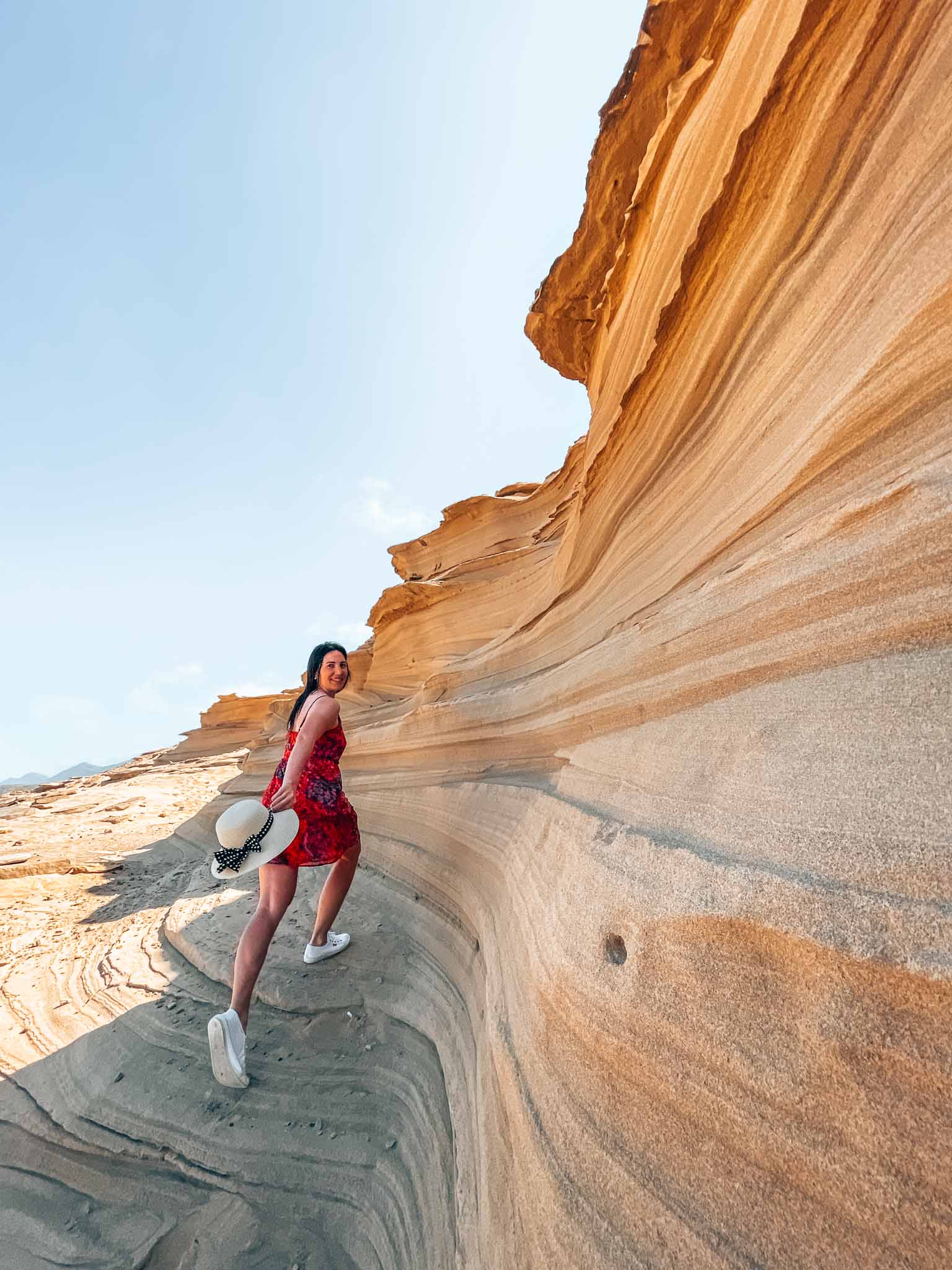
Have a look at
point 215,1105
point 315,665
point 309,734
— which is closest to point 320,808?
point 309,734

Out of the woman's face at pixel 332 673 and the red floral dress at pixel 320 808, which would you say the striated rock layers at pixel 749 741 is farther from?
the woman's face at pixel 332 673

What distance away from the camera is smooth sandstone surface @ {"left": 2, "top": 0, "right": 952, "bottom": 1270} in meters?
0.97

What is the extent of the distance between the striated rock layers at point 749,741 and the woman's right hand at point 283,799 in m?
1.26

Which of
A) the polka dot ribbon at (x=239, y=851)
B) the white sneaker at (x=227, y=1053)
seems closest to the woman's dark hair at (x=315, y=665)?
the polka dot ribbon at (x=239, y=851)

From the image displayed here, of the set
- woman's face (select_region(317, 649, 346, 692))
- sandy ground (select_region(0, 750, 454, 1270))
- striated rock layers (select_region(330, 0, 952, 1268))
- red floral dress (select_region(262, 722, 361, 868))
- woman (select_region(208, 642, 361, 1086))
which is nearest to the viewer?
striated rock layers (select_region(330, 0, 952, 1268))

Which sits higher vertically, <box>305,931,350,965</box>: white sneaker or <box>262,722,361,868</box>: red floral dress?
<box>262,722,361,868</box>: red floral dress

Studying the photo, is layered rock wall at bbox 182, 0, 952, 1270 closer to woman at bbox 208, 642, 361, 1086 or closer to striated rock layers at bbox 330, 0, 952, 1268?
striated rock layers at bbox 330, 0, 952, 1268

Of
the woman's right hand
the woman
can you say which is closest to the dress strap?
the woman

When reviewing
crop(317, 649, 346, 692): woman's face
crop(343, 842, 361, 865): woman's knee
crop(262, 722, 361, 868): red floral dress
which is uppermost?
crop(317, 649, 346, 692): woman's face

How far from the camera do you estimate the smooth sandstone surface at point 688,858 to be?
972 millimetres

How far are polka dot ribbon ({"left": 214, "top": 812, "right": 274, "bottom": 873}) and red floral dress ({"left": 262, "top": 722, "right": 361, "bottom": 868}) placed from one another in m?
0.29

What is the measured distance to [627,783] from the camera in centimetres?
211

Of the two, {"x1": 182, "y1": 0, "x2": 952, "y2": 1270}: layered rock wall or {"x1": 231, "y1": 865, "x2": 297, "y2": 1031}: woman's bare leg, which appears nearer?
{"x1": 182, "y1": 0, "x2": 952, "y2": 1270}: layered rock wall

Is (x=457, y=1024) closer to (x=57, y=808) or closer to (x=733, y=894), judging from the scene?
(x=733, y=894)
